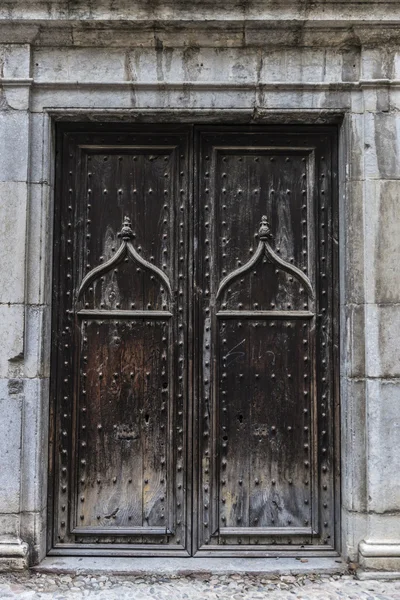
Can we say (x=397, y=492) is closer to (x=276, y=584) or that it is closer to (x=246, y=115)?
(x=276, y=584)

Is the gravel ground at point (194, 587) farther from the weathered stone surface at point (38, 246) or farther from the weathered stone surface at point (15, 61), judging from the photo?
the weathered stone surface at point (15, 61)

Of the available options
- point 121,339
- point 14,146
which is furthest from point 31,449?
point 14,146

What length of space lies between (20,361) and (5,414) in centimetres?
32

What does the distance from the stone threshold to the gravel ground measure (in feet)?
0.10

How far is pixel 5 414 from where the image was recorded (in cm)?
342

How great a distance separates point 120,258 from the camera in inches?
145

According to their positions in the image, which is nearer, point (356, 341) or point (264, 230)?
point (356, 341)

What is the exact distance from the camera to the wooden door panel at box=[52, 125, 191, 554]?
361 centimetres

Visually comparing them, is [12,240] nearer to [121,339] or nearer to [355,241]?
[121,339]

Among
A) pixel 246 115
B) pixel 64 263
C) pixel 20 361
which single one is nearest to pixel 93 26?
pixel 246 115

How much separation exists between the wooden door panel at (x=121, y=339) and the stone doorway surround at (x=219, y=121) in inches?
6.1

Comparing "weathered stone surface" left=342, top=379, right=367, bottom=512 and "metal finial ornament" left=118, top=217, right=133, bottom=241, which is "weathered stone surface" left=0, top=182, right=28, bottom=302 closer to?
"metal finial ornament" left=118, top=217, right=133, bottom=241

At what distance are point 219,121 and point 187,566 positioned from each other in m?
2.74

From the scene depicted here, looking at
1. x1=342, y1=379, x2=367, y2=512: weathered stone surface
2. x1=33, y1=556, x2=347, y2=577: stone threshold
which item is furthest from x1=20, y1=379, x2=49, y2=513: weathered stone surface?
x1=342, y1=379, x2=367, y2=512: weathered stone surface
